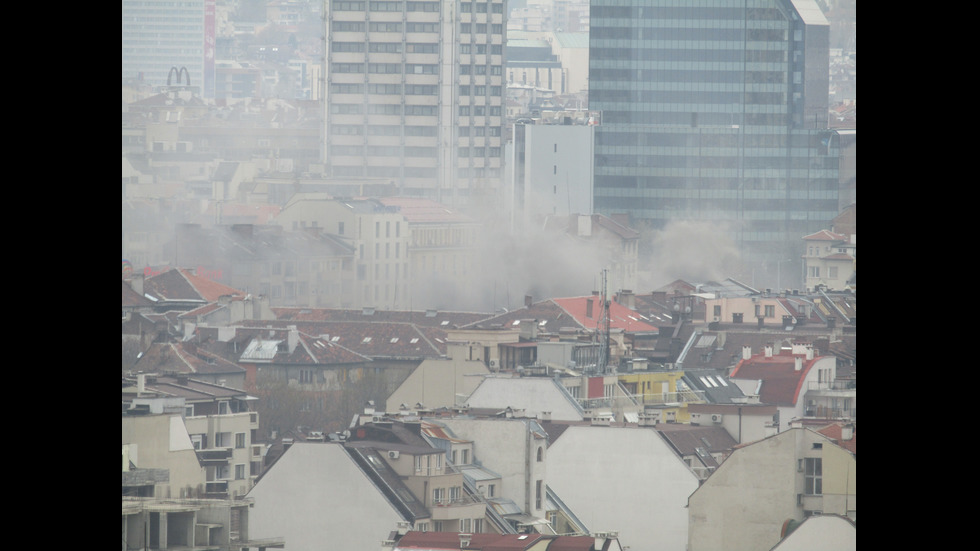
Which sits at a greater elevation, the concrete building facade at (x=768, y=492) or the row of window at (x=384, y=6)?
the row of window at (x=384, y=6)

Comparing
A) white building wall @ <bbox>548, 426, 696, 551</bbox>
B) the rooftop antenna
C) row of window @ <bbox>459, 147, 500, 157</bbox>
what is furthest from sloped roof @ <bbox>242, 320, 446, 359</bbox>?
row of window @ <bbox>459, 147, 500, 157</bbox>

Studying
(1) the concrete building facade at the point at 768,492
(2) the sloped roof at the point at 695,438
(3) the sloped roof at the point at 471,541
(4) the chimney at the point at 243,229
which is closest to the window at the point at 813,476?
(1) the concrete building facade at the point at 768,492

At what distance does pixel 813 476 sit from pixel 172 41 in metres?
30.0

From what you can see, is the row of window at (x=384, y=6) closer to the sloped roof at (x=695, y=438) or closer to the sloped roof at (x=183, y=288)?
the sloped roof at (x=183, y=288)

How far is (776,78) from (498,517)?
70.6 ft

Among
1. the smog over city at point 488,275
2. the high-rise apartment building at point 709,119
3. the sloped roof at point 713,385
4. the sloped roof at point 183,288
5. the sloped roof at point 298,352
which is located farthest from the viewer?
the high-rise apartment building at point 709,119

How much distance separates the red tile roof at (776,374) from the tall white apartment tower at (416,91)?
14932mm

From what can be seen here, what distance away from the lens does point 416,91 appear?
1261 inches

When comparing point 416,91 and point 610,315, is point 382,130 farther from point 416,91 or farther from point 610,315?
point 610,315

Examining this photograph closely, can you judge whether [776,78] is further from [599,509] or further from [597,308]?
[599,509]

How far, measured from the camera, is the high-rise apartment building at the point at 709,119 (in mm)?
30797

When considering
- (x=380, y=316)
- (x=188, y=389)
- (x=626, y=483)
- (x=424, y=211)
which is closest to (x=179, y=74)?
(x=424, y=211)
